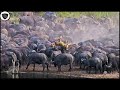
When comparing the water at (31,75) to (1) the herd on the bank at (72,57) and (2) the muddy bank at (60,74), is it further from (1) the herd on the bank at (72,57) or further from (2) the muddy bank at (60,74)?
(1) the herd on the bank at (72,57)

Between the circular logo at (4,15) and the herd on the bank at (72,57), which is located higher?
the circular logo at (4,15)

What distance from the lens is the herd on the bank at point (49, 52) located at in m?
6.84

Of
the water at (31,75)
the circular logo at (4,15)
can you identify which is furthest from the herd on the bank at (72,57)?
the circular logo at (4,15)

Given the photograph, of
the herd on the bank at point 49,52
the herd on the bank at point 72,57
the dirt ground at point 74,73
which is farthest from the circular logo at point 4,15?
the dirt ground at point 74,73

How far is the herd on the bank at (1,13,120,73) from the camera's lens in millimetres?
6840

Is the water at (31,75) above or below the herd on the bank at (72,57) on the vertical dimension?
below

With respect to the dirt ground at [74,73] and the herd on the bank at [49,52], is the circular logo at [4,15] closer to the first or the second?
the herd on the bank at [49,52]

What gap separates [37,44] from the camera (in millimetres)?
6855

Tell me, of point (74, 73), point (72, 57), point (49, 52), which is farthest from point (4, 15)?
point (74, 73)

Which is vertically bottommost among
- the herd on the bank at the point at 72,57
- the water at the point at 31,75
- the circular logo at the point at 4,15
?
the water at the point at 31,75

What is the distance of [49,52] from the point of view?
22.5 feet

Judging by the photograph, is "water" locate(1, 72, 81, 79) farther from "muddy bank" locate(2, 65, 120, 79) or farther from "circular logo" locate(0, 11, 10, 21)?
"circular logo" locate(0, 11, 10, 21)

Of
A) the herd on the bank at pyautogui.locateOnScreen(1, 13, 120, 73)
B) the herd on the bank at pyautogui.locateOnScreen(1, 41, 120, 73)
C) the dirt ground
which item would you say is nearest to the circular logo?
the herd on the bank at pyautogui.locateOnScreen(1, 13, 120, 73)
